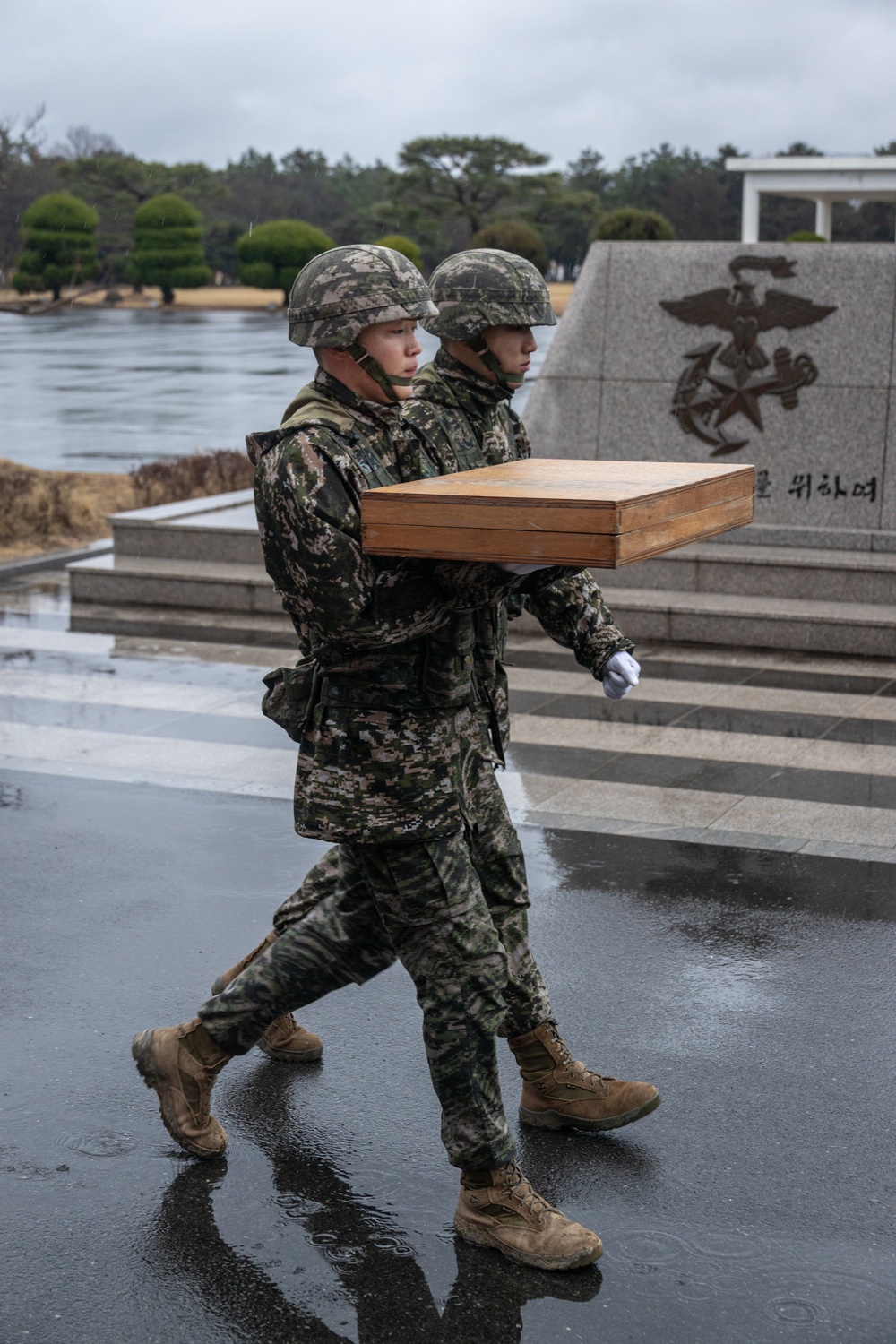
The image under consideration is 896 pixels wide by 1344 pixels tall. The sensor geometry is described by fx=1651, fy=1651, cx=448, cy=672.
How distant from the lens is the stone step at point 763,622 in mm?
8859

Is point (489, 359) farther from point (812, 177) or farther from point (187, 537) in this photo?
point (812, 177)

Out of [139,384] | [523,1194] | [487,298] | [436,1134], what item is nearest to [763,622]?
[487,298]

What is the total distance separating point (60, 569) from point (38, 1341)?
32.3 ft

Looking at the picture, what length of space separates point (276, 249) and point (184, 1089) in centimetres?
3471

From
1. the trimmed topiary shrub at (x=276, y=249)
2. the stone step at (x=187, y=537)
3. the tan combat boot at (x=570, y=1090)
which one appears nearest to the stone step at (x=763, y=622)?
the stone step at (x=187, y=537)

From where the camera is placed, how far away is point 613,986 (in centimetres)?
464

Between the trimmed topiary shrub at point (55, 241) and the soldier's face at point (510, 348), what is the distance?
52.6 feet

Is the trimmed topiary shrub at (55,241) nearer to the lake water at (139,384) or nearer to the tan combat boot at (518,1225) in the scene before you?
the lake water at (139,384)

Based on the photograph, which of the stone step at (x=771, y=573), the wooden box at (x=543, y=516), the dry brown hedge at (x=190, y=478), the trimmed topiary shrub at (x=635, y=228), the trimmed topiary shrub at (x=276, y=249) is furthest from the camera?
the trimmed topiary shrub at (x=276, y=249)

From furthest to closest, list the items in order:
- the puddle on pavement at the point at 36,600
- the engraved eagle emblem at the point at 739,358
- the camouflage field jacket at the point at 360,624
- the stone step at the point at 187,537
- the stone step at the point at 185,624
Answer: the stone step at the point at 187,537 < the puddle on pavement at the point at 36,600 < the engraved eagle emblem at the point at 739,358 < the stone step at the point at 185,624 < the camouflage field jacket at the point at 360,624

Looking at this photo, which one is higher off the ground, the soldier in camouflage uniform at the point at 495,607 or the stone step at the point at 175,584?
the soldier in camouflage uniform at the point at 495,607

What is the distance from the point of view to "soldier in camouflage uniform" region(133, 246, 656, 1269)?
316 cm

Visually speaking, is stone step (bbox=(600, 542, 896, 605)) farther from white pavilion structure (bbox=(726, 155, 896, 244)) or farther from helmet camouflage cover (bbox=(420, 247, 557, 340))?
white pavilion structure (bbox=(726, 155, 896, 244))

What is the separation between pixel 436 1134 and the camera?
3809mm
